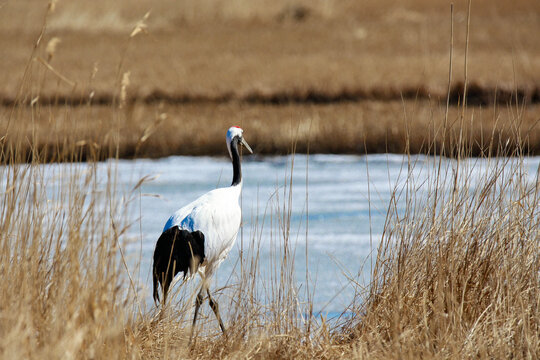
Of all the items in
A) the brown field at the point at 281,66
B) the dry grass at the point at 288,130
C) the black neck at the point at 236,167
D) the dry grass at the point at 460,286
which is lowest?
the dry grass at the point at 460,286

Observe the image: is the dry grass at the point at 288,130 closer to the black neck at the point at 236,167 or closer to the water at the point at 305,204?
the water at the point at 305,204

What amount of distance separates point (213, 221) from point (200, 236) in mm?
86

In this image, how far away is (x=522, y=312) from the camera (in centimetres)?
230

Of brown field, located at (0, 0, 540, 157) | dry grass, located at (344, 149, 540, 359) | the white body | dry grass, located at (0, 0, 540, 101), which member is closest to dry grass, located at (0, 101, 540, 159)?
brown field, located at (0, 0, 540, 157)

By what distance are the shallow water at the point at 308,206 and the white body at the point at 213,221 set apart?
120mm

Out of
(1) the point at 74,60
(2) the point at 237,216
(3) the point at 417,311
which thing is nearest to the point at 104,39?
(1) the point at 74,60

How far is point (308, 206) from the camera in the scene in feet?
18.0

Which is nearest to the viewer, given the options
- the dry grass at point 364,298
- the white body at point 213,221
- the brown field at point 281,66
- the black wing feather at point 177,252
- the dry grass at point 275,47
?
the dry grass at point 364,298

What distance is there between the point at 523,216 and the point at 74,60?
425 inches

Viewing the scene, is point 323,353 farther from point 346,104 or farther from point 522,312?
point 346,104

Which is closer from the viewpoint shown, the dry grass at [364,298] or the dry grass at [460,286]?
the dry grass at [364,298]

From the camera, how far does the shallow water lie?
3654mm

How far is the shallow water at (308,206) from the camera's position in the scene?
365 centimetres

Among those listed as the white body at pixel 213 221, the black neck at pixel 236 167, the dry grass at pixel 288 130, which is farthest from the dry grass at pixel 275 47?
the white body at pixel 213 221
